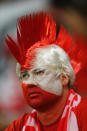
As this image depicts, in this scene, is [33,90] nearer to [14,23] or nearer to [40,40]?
[40,40]

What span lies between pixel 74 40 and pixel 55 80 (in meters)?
0.25

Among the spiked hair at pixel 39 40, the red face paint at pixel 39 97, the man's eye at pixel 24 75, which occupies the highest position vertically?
the spiked hair at pixel 39 40

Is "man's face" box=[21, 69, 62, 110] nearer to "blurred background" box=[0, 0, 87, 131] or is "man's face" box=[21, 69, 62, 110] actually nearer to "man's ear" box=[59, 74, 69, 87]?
"man's ear" box=[59, 74, 69, 87]

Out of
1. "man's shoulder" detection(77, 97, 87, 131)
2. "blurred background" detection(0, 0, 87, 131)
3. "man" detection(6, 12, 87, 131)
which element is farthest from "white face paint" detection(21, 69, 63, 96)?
"blurred background" detection(0, 0, 87, 131)

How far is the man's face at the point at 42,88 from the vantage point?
95 centimetres

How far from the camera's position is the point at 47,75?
0.96m

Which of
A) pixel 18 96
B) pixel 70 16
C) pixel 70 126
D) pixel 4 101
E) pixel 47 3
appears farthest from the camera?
pixel 47 3

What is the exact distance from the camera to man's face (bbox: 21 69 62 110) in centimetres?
95

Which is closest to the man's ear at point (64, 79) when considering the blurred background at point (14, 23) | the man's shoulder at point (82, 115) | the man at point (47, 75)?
the man at point (47, 75)

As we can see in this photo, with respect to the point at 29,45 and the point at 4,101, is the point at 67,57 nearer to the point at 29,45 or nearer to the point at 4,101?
the point at 29,45

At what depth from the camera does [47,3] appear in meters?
2.67

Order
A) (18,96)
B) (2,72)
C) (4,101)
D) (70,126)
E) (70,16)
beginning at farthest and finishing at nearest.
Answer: (70,16) < (2,72) < (4,101) < (18,96) < (70,126)

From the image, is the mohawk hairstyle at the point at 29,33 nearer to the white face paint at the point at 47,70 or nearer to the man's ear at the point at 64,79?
the white face paint at the point at 47,70

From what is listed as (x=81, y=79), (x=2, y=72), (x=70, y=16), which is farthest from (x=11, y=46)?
(x=70, y=16)
